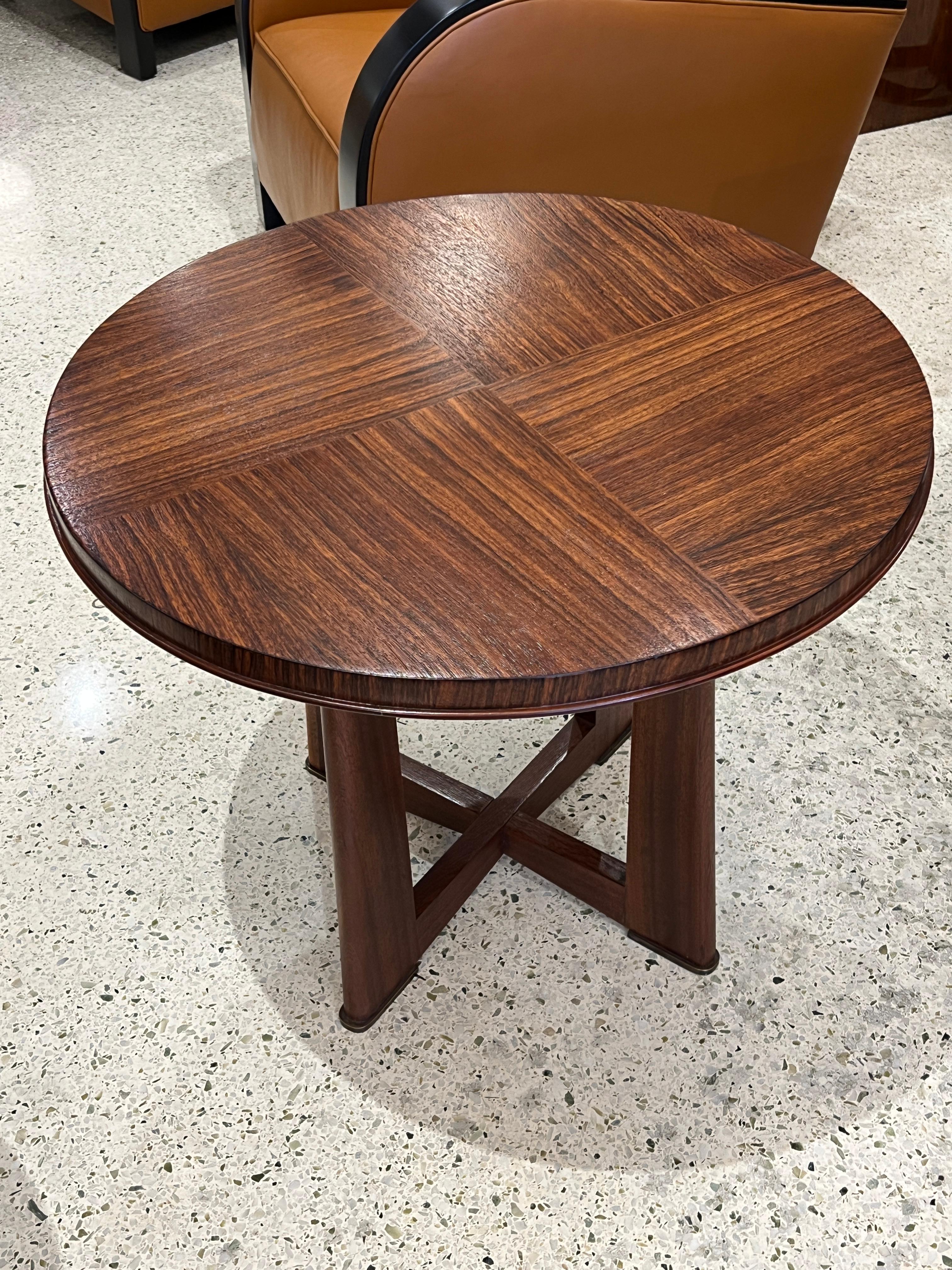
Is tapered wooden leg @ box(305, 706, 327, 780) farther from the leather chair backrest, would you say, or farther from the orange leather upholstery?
the orange leather upholstery

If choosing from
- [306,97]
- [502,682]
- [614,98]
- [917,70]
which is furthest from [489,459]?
[917,70]

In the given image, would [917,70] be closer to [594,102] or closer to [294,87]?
[594,102]

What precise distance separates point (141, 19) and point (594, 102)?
1873 millimetres

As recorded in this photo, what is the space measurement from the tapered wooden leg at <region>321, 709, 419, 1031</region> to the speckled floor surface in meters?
0.05

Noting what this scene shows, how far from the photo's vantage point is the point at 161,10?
119 inches

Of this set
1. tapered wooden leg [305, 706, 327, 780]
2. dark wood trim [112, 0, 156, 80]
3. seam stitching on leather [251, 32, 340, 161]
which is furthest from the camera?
dark wood trim [112, 0, 156, 80]

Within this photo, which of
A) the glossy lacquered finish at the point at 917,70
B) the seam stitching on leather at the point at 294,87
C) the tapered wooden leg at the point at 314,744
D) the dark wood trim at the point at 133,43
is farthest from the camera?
the dark wood trim at the point at 133,43

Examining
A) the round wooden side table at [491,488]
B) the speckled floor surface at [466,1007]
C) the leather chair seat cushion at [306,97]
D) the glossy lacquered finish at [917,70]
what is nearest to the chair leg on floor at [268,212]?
the leather chair seat cushion at [306,97]

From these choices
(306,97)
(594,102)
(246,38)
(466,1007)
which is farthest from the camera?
(246,38)

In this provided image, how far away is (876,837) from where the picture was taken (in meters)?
1.40

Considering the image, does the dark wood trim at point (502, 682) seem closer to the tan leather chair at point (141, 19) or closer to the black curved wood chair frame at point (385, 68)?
the black curved wood chair frame at point (385, 68)

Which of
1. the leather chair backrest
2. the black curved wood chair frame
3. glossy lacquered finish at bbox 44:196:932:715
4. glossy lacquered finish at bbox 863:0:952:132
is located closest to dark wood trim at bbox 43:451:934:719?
glossy lacquered finish at bbox 44:196:932:715

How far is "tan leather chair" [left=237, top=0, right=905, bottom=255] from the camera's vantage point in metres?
1.56

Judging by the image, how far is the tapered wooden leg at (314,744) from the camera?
1390 millimetres
